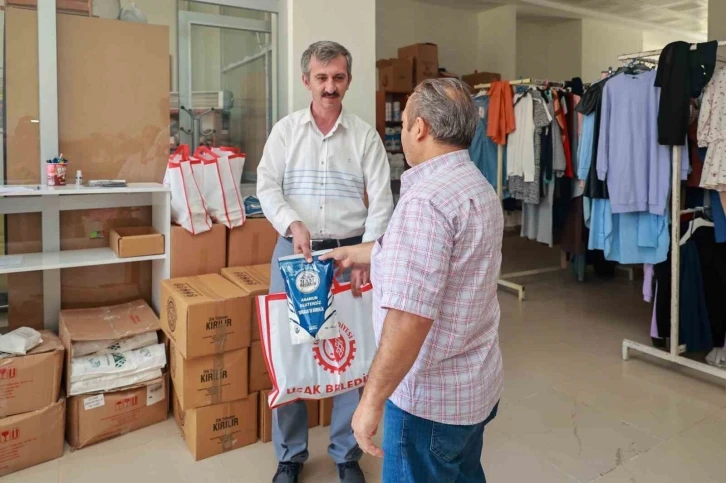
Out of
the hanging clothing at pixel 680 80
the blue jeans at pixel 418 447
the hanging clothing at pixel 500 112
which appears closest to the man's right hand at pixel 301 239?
the blue jeans at pixel 418 447

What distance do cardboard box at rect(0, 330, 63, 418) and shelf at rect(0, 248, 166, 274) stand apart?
1.14 feet

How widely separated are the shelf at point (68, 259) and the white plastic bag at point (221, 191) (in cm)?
33

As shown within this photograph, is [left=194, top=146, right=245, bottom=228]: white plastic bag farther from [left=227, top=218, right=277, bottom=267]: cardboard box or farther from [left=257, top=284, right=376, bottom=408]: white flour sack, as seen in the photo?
[left=257, top=284, right=376, bottom=408]: white flour sack

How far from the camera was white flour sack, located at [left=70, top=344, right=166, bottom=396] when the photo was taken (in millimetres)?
2480

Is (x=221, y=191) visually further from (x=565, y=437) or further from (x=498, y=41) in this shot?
(x=498, y=41)

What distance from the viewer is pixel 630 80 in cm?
344

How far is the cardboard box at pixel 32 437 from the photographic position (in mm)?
2307

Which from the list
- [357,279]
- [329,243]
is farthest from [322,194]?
[357,279]

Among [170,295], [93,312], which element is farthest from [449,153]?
[93,312]

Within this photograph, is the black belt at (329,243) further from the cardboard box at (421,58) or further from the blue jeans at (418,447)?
the cardboard box at (421,58)

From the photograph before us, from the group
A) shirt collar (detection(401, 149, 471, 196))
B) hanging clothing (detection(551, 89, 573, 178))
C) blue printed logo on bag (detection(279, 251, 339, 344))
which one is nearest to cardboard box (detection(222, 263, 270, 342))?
blue printed logo on bag (detection(279, 251, 339, 344))

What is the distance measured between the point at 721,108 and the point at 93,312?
338cm

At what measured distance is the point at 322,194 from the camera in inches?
87.9

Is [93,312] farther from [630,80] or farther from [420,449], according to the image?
[630,80]
